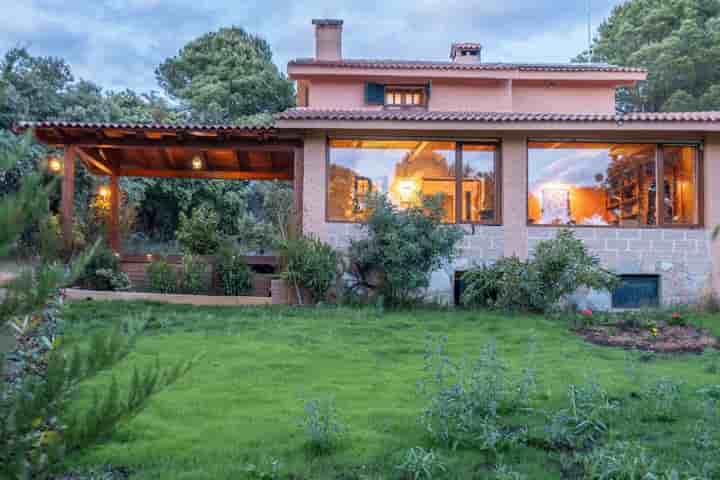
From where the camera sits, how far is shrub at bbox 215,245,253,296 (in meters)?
11.1

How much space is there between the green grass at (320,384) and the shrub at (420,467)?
0.28 feet

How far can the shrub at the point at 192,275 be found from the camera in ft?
36.0

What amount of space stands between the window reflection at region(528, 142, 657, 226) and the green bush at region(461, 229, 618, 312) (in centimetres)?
159

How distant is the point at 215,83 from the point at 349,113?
80.0 feet

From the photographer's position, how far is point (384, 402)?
466 cm

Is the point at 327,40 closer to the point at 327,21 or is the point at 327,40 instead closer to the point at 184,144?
the point at 327,21

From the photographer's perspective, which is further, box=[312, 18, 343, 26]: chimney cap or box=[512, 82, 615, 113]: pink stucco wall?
box=[312, 18, 343, 26]: chimney cap

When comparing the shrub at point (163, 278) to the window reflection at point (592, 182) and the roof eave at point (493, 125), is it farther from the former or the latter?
the window reflection at point (592, 182)

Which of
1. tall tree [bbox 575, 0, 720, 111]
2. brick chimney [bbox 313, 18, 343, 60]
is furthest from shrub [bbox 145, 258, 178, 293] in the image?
tall tree [bbox 575, 0, 720, 111]

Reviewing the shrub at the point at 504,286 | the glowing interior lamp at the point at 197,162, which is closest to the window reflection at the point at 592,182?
the shrub at the point at 504,286

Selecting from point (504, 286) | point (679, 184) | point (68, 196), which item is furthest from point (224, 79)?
point (504, 286)

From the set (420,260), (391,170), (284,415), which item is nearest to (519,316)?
(420,260)

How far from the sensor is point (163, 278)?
433 inches

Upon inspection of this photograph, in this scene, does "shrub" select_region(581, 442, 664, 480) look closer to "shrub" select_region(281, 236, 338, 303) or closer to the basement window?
"shrub" select_region(281, 236, 338, 303)
